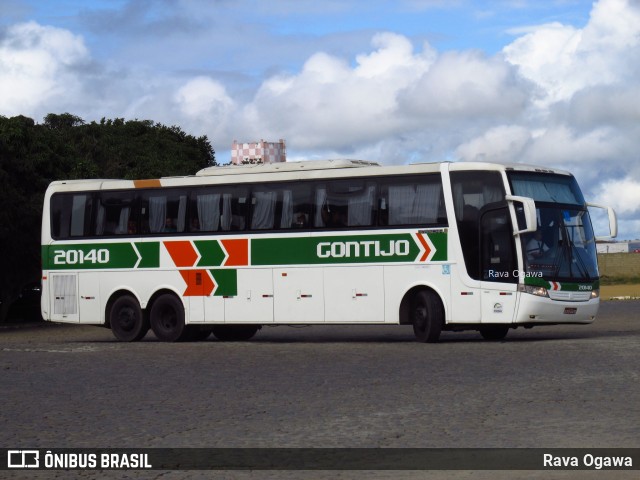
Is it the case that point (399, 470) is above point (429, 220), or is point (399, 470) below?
below

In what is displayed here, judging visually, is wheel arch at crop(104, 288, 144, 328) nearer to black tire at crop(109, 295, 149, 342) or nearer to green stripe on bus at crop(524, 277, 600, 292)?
black tire at crop(109, 295, 149, 342)

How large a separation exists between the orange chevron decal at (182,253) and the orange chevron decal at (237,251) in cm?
75

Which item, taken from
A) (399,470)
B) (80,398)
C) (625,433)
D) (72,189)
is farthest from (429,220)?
(399,470)

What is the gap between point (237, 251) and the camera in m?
27.4

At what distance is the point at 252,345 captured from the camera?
26.8 m

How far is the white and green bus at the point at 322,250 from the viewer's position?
2470 cm

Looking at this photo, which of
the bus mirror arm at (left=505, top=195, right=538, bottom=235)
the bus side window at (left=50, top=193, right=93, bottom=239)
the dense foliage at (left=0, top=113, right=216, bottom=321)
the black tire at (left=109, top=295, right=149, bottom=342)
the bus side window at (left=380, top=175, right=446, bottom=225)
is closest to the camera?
the bus mirror arm at (left=505, top=195, right=538, bottom=235)

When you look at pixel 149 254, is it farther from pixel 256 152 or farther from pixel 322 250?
pixel 256 152

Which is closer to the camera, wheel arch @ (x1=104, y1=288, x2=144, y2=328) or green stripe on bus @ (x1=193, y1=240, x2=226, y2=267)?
green stripe on bus @ (x1=193, y1=240, x2=226, y2=267)

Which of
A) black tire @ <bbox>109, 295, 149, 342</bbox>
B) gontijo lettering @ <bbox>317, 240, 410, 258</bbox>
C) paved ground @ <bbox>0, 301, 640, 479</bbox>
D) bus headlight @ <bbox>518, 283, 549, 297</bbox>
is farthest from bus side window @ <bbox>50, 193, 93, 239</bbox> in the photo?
bus headlight @ <bbox>518, 283, 549, 297</bbox>

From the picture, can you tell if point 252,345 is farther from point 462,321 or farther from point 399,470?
point 399,470

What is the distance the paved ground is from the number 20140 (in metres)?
3.07

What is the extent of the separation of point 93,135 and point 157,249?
51.0m

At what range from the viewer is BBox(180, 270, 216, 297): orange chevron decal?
27752 mm
